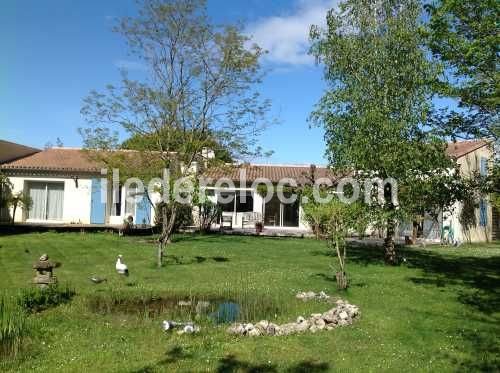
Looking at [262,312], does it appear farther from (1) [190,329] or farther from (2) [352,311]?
(1) [190,329]

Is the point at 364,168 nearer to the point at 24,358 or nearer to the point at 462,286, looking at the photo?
the point at 462,286

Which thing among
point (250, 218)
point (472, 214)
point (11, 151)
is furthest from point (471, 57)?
point (11, 151)

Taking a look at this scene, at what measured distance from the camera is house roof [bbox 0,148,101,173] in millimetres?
27062

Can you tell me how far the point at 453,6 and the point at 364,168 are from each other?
548 centimetres

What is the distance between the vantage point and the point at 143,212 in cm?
2747

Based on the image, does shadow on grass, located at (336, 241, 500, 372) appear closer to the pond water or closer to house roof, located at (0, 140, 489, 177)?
the pond water

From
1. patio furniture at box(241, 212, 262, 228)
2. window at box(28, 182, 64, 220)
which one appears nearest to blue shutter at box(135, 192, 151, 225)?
Answer: window at box(28, 182, 64, 220)

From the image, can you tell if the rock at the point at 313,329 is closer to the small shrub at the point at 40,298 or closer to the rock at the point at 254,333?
the rock at the point at 254,333

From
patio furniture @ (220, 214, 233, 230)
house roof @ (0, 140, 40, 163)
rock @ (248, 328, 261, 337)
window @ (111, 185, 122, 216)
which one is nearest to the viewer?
rock @ (248, 328, 261, 337)

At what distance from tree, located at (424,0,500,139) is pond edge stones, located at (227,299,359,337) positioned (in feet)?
22.1

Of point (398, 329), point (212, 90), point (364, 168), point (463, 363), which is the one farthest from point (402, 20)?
point (463, 363)

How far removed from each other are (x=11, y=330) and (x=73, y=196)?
70.3 feet

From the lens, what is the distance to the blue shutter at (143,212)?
2728cm

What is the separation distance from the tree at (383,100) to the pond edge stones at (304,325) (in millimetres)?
6635
